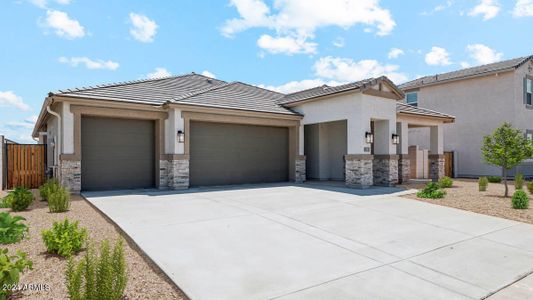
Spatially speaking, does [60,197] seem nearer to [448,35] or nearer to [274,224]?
[274,224]

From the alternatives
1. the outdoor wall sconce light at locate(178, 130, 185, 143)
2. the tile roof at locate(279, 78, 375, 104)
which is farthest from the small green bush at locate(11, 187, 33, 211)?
the tile roof at locate(279, 78, 375, 104)

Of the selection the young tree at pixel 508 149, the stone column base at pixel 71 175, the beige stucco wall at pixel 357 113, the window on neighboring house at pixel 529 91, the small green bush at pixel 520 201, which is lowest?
the small green bush at pixel 520 201

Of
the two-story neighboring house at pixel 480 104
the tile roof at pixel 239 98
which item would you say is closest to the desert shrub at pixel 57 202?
the tile roof at pixel 239 98

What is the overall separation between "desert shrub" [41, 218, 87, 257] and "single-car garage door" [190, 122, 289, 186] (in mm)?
8407

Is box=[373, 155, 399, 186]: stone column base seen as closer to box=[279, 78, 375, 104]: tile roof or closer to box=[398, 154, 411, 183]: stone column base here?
box=[398, 154, 411, 183]: stone column base

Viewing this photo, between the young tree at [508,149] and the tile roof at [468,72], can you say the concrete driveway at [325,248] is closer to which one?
the young tree at [508,149]

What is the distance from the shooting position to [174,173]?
40.6 feet

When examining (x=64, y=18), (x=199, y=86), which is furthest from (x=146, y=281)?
(x=199, y=86)

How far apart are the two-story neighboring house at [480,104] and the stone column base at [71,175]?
69.7 feet

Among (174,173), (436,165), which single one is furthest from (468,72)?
(174,173)

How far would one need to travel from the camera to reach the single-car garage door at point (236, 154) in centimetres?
1369

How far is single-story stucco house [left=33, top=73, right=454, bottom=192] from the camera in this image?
11.8 meters

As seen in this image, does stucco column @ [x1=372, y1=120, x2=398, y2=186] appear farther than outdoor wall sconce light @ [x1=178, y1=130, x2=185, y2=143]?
Yes

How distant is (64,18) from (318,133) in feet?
40.0
